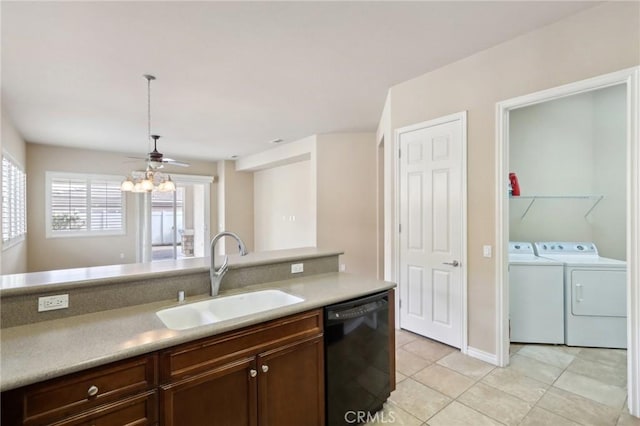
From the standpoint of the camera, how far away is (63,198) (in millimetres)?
6586

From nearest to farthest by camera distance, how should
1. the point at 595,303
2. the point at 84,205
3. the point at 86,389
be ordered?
the point at 86,389 < the point at 595,303 < the point at 84,205

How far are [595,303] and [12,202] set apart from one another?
752 centimetres

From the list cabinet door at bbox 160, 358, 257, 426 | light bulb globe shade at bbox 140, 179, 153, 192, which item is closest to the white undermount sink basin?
cabinet door at bbox 160, 358, 257, 426

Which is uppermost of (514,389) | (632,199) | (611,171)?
(611,171)

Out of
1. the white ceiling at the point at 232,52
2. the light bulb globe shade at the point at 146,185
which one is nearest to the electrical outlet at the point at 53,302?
the white ceiling at the point at 232,52

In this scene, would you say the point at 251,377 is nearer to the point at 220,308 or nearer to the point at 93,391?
the point at 220,308

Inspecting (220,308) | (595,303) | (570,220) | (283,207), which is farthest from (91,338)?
(283,207)

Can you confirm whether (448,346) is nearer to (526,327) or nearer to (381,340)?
(526,327)

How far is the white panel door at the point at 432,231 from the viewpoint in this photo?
302 centimetres

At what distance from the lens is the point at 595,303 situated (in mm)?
2996

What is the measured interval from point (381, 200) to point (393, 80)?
2.21m

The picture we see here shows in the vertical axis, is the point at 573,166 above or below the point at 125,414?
above

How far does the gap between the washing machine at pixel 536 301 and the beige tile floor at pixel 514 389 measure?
0.13 m

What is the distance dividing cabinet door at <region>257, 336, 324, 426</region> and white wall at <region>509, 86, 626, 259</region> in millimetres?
3236
